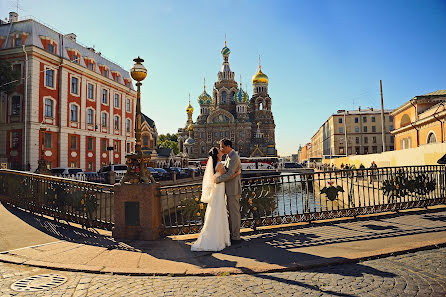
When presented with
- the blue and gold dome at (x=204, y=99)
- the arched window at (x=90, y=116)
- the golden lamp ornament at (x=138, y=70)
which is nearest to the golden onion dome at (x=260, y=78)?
the blue and gold dome at (x=204, y=99)

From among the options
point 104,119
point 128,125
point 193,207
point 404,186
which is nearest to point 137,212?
point 193,207

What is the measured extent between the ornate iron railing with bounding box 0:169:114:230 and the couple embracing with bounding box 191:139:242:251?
241cm

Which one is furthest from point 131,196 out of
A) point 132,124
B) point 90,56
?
point 132,124

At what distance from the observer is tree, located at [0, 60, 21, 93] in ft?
78.7

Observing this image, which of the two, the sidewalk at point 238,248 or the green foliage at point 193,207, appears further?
the green foliage at point 193,207

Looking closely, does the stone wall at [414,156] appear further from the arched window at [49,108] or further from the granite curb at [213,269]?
the arched window at [49,108]

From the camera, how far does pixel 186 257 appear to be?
498cm

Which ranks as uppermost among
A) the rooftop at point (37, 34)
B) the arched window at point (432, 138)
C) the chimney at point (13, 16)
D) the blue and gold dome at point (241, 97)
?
the blue and gold dome at point (241, 97)

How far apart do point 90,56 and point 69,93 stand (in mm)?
6666

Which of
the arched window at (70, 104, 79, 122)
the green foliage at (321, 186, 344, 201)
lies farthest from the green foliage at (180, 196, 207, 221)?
the arched window at (70, 104, 79, 122)

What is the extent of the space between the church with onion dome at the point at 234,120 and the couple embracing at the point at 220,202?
223 ft

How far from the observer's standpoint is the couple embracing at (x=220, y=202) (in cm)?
536

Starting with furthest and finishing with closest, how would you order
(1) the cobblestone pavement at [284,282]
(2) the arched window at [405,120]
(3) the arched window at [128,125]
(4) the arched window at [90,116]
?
(3) the arched window at [128,125], (2) the arched window at [405,120], (4) the arched window at [90,116], (1) the cobblestone pavement at [284,282]

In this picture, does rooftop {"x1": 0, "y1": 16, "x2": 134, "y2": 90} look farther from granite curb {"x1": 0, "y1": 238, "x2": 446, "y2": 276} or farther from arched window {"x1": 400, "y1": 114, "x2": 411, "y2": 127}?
arched window {"x1": 400, "y1": 114, "x2": 411, "y2": 127}
